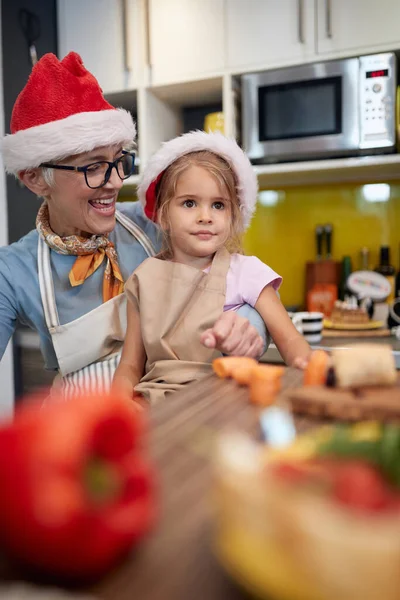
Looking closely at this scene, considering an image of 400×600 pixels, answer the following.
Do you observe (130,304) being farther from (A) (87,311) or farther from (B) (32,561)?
(B) (32,561)

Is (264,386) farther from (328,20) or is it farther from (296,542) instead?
(328,20)

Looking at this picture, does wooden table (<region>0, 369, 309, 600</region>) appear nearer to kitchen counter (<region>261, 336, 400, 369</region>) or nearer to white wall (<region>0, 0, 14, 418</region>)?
kitchen counter (<region>261, 336, 400, 369</region>)

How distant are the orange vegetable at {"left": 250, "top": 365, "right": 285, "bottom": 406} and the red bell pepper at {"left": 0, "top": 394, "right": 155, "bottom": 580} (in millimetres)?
306

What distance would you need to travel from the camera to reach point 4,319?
1.46 m

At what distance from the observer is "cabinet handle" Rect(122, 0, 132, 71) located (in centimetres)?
241

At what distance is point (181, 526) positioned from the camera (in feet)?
1.20

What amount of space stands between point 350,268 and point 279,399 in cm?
191

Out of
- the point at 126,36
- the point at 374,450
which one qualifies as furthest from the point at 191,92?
the point at 374,450

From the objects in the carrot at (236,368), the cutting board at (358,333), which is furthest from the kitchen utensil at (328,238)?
the carrot at (236,368)

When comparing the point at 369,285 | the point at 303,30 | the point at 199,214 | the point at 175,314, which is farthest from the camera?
the point at 369,285

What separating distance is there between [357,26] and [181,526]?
2.17 m

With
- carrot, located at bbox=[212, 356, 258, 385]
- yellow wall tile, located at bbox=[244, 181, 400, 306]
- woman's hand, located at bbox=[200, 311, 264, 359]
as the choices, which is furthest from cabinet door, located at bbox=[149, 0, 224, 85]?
carrot, located at bbox=[212, 356, 258, 385]

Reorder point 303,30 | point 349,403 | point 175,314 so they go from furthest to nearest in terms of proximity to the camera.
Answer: point 303,30, point 175,314, point 349,403

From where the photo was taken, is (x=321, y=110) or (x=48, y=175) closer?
(x=48, y=175)
